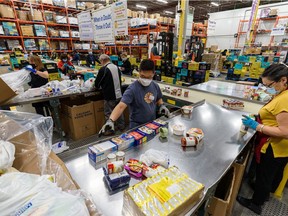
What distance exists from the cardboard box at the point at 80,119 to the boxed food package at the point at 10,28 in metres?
5.65

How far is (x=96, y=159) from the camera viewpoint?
3.59 feet

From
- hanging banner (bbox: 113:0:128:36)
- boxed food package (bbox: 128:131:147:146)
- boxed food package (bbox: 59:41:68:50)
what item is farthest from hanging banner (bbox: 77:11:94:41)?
boxed food package (bbox: 59:41:68:50)

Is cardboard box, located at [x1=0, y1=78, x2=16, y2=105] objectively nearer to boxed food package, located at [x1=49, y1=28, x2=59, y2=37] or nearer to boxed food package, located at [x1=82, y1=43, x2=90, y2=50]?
boxed food package, located at [x1=49, y1=28, x2=59, y2=37]

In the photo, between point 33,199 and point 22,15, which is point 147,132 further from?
point 22,15

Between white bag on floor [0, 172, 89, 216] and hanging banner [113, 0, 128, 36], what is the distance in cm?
279

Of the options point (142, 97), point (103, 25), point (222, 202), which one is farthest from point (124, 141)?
point (103, 25)

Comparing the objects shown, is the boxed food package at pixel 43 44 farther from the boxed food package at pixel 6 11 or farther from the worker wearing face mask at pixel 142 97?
the worker wearing face mask at pixel 142 97

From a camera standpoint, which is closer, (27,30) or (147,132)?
(147,132)

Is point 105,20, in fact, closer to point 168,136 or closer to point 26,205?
point 168,136

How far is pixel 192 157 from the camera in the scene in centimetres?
122

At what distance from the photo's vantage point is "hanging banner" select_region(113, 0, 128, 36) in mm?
2750

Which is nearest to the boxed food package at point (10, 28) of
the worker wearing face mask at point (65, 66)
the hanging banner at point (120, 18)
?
the worker wearing face mask at point (65, 66)

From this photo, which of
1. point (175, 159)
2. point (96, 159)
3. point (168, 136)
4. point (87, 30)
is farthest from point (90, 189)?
point (87, 30)

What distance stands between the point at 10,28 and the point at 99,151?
8065 mm
